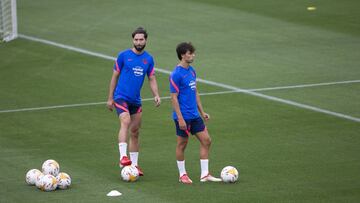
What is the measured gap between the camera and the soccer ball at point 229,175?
14164 mm

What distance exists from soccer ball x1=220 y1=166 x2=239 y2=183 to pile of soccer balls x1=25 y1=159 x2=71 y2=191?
98.0 inches

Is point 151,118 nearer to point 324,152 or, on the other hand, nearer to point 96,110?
point 96,110

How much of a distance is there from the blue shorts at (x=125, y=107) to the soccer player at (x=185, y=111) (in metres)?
1.14

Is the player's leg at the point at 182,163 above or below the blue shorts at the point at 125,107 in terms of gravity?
below

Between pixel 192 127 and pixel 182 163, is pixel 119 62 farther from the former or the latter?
pixel 182 163

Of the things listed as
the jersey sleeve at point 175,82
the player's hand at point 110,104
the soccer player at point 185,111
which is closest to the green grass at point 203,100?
the soccer player at point 185,111

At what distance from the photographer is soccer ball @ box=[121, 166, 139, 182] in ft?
47.3

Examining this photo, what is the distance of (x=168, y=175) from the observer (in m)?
14.9

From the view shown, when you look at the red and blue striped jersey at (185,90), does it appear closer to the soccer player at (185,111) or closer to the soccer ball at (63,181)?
the soccer player at (185,111)

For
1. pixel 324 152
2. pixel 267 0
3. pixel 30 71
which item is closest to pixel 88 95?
pixel 30 71

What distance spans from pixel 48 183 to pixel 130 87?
2410 millimetres

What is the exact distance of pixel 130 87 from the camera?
15.2m

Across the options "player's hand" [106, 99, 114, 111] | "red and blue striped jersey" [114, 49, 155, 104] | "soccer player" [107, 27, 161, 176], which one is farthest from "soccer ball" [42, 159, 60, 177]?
"red and blue striped jersey" [114, 49, 155, 104]

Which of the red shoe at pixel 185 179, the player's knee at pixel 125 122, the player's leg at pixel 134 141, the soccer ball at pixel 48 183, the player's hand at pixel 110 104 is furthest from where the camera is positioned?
the player's leg at pixel 134 141
